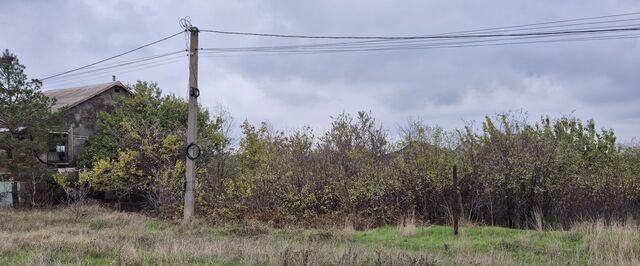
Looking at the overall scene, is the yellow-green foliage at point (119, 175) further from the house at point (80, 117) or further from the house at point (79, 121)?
the house at point (80, 117)

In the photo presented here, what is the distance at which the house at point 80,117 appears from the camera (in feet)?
90.6

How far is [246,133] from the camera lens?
74.8ft

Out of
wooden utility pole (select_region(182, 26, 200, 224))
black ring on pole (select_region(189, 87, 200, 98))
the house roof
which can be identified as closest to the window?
the house roof

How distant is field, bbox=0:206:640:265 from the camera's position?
802 centimetres

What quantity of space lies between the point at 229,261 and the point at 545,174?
34.5ft

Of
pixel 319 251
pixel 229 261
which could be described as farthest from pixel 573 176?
pixel 229 261

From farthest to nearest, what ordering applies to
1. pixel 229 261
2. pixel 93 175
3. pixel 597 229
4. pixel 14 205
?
pixel 14 205 → pixel 93 175 → pixel 597 229 → pixel 229 261

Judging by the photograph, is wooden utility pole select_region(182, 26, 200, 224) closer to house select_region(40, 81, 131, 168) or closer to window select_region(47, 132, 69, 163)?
house select_region(40, 81, 131, 168)

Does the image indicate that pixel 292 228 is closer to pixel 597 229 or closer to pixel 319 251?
pixel 319 251

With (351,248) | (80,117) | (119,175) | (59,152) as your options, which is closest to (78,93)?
(80,117)

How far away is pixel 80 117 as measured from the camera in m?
28.4

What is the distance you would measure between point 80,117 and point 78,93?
3521mm

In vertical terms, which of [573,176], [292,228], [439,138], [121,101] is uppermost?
[121,101]

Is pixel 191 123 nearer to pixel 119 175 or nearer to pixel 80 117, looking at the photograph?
pixel 119 175
